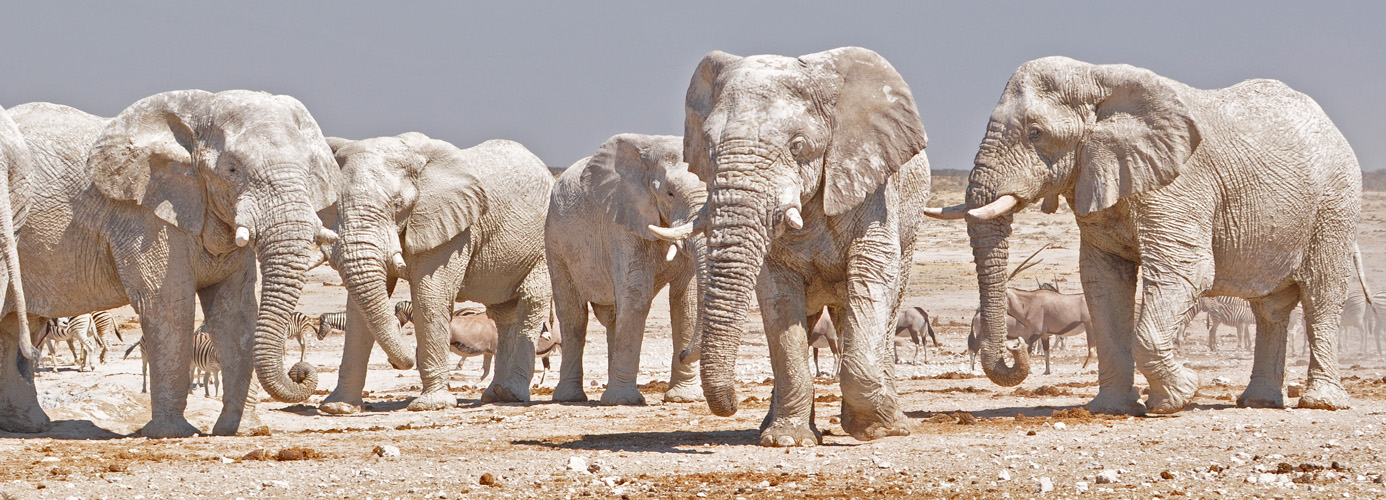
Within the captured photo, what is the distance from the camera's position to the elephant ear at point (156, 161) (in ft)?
33.3

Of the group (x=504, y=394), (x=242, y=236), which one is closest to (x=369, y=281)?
(x=504, y=394)

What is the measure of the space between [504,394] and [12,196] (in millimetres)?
6081

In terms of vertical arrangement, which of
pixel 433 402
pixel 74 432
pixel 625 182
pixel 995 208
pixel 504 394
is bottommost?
pixel 74 432

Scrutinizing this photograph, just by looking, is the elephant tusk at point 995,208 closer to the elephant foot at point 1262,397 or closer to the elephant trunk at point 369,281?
the elephant foot at point 1262,397

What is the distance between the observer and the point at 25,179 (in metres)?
9.00

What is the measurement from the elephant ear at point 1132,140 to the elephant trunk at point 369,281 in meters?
5.56

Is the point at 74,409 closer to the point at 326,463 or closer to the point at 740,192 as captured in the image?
the point at 326,463

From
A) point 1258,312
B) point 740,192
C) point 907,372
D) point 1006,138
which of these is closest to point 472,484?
point 740,192

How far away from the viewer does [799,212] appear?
337 inches

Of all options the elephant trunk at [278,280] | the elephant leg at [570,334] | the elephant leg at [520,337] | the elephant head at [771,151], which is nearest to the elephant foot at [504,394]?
the elephant leg at [520,337]

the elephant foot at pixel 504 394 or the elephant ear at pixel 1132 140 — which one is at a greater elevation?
the elephant ear at pixel 1132 140

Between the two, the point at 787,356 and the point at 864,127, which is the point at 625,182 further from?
the point at 864,127

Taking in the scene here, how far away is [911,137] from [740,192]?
129 cm

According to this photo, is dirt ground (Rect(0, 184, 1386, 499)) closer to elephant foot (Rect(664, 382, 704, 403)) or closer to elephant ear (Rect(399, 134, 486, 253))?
elephant foot (Rect(664, 382, 704, 403))
